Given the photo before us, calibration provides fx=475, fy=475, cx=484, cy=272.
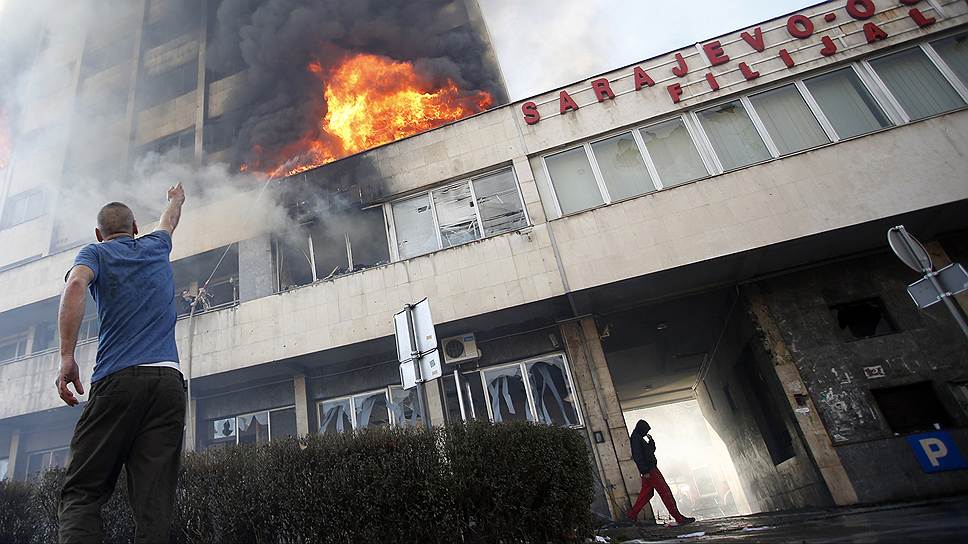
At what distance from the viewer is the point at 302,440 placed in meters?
4.62

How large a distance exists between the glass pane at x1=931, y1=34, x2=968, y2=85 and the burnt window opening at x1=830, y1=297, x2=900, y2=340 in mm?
5148

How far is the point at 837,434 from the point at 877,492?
1.04 meters

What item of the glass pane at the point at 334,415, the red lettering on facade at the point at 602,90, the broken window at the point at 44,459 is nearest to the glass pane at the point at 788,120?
the red lettering on facade at the point at 602,90

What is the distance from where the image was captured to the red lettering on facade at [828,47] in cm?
1060

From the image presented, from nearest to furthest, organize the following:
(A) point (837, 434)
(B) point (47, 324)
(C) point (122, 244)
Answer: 1. (C) point (122, 244)
2. (A) point (837, 434)
3. (B) point (47, 324)

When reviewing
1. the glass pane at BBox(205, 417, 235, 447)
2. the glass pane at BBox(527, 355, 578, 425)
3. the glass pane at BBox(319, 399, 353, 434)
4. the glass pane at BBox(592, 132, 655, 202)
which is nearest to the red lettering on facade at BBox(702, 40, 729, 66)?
the glass pane at BBox(592, 132, 655, 202)

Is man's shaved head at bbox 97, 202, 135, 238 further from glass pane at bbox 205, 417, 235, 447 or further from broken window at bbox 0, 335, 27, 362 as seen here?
broken window at bbox 0, 335, 27, 362

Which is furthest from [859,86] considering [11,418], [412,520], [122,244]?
[11,418]

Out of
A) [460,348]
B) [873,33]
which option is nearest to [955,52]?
[873,33]

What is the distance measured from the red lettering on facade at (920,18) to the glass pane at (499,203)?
943 cm

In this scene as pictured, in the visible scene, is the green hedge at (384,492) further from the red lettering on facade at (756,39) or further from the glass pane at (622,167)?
the red lettering on facade at (756,39)

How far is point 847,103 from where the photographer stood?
33.9ft

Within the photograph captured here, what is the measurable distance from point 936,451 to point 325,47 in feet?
68.8

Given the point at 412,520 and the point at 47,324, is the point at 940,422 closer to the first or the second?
the point at 412,520
